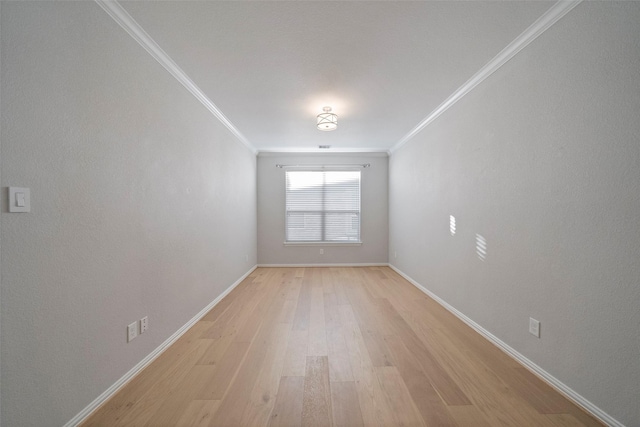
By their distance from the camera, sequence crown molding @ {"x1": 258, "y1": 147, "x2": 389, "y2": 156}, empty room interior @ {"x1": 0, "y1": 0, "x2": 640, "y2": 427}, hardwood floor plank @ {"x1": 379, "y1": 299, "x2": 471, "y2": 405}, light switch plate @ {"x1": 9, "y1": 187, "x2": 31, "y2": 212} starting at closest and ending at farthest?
light switch plate @ {"x1": 9, "y1": 187, "x2": 31, "y2": 212}, empty room interior @ {"x1": 0, "y1": 0, "x2": 640, "y2": 427}, hardwood floor plank @ {"x1": 379, "y1": 299, "x2": 471, "y2": 405}, crown molding @ {"x1": 258, "y1": 147, "x2": 389, "y2": 156}

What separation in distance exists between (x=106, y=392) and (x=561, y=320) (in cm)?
291

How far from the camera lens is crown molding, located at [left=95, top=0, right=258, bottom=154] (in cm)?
163

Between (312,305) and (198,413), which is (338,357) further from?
(312,305)

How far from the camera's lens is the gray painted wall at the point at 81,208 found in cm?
114

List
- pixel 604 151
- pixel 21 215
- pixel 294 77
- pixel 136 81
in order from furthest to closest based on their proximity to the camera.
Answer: pixel 294 77 < pixel 136 81 < pixel 604 151 < pixel 21 215

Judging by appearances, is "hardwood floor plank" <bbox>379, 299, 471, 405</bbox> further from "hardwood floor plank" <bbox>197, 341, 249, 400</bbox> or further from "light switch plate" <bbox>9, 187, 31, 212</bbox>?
"light switch plate" <bbox>9, 187, 31, 212</bbox>

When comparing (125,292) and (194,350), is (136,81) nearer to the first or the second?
(125,292)

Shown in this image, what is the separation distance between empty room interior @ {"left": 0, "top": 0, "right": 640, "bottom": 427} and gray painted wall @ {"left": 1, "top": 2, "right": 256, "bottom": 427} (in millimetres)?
11

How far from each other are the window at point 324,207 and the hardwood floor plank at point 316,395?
12.3 ft

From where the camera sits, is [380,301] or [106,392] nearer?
[106,392]

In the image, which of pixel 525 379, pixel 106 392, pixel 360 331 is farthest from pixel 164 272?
pixel 525 379

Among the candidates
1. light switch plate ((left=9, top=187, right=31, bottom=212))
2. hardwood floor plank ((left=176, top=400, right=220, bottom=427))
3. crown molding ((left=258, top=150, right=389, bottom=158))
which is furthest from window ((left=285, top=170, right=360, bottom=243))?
light switch plate ((left=9, top=187, right=31, bottom=212))

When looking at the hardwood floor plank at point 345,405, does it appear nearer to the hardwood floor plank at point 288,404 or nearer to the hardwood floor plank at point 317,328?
the hardwood floor plank at point 288,404

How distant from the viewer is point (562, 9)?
5.32ft
